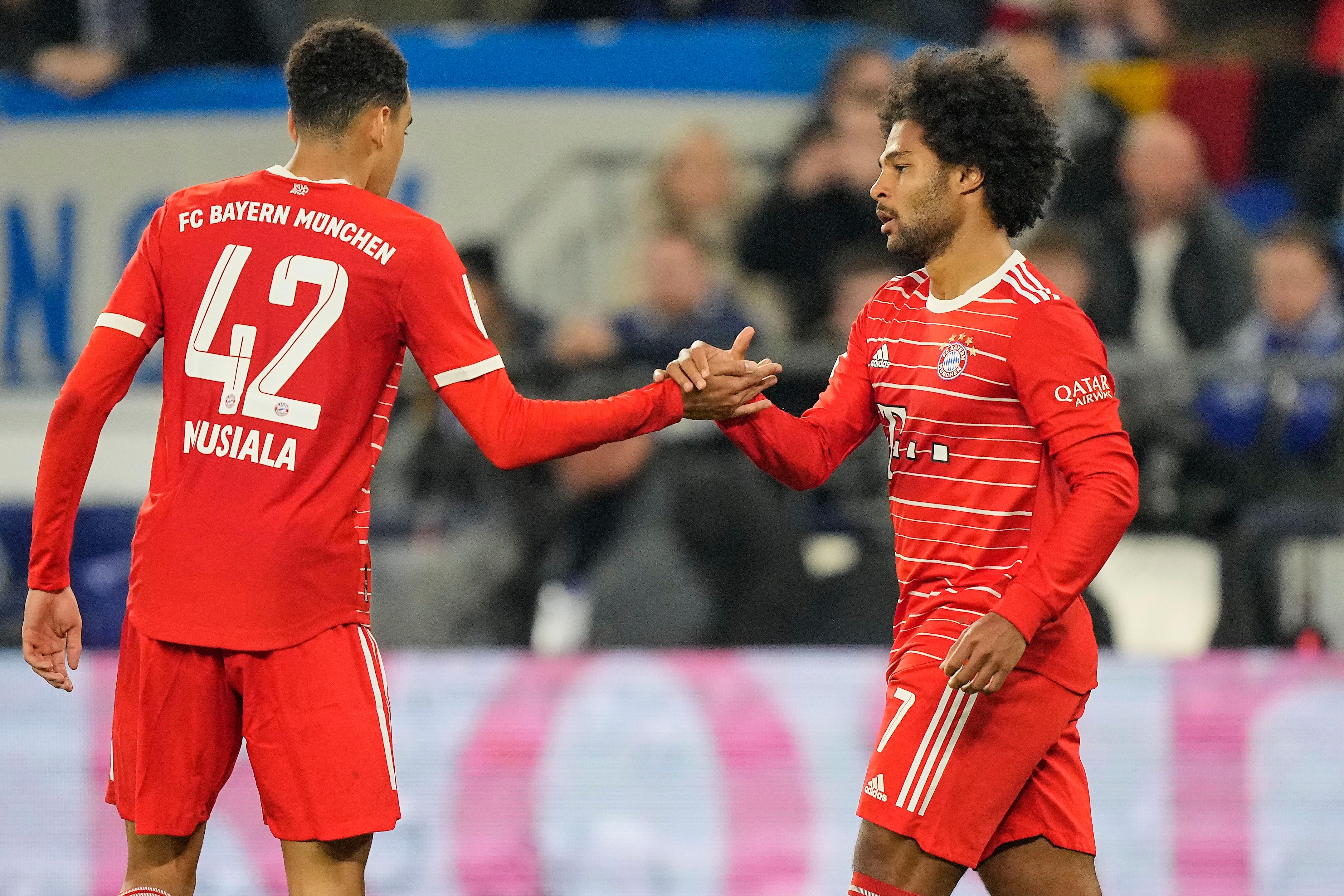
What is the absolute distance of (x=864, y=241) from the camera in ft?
22.5

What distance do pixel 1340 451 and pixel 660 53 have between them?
11.8 ft

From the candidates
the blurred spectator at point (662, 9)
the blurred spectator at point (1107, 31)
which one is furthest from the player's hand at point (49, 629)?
the blurred spectator at point (1107, 31)

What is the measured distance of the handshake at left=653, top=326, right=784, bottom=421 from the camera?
3.35 meters

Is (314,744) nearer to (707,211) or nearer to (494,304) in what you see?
(494,304)

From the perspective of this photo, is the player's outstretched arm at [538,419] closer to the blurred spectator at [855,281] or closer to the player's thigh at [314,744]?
the player's thigh at [314,744]

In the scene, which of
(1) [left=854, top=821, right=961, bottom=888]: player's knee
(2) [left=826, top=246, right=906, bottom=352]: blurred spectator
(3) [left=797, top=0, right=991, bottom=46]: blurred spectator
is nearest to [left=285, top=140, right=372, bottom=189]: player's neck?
(1) [left=854, top=821, right=961, bottom=888]: player's knee

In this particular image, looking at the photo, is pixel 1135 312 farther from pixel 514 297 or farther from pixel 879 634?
pixel 514 297

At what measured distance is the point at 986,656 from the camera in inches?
114

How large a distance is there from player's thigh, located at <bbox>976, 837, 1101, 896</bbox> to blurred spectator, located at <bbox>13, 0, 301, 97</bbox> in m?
5.99

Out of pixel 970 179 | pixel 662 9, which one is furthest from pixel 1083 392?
pixel 662 9

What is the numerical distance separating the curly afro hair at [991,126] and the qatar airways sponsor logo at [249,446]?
4.60 ft

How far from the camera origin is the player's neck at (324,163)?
10.2ft

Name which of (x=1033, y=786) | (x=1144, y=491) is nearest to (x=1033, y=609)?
(x=1033, y=786)

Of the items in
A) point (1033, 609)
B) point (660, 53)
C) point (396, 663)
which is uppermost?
point (660, 53)
